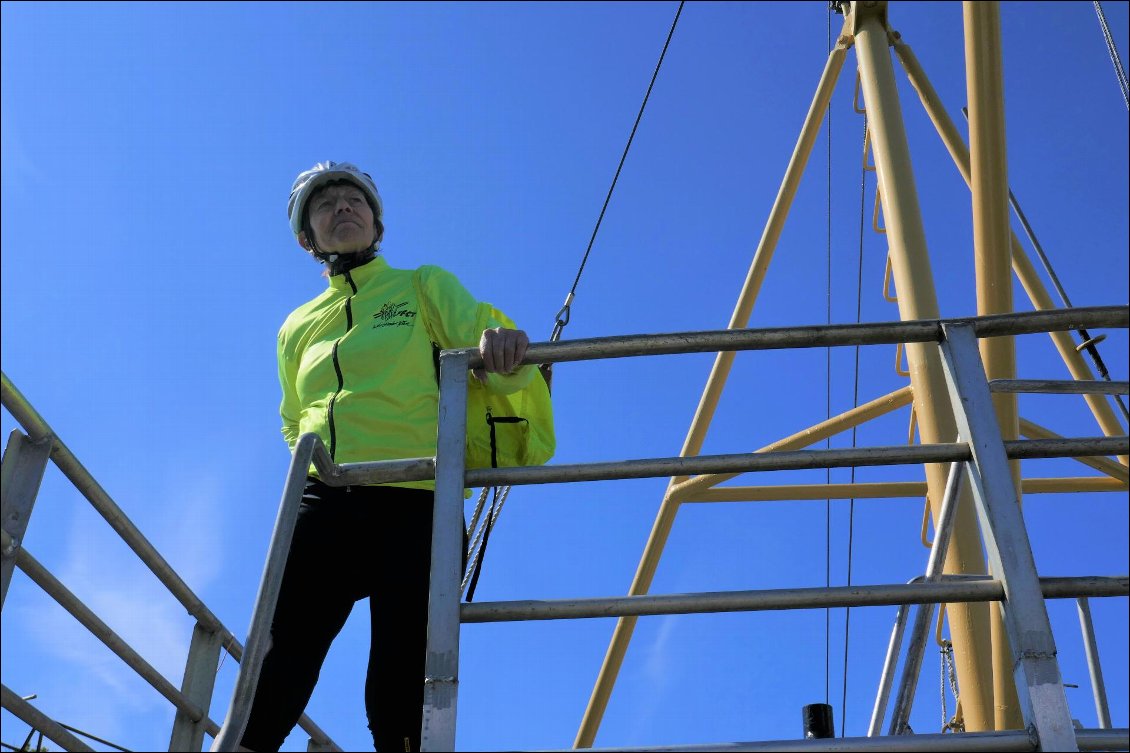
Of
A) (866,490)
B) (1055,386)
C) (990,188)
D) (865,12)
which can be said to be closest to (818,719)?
(1055,386)

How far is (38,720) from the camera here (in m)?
2.59

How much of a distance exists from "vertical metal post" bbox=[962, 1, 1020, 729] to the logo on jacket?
8.82ft

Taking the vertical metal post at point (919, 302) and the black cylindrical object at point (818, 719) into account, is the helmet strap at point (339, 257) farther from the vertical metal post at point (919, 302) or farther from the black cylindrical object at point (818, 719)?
the vertical metal post at point (919, 302)

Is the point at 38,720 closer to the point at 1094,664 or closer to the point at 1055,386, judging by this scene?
the point at 1055,386

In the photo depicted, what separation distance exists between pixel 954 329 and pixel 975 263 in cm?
293

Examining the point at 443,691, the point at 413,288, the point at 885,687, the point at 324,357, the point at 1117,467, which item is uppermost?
the point at 1117,467

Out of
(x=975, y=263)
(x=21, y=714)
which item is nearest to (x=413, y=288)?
(x=21, y=714)

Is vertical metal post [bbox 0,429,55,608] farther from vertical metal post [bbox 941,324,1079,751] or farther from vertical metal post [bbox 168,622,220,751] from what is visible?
vertical metal post [bbox 941,324,1079,751]

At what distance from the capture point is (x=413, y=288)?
130 inches

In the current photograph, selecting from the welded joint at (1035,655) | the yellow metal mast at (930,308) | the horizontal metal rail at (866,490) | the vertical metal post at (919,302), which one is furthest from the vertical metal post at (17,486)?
the horizontal metal rail at (866,490)

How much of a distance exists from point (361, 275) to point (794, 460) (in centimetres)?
170

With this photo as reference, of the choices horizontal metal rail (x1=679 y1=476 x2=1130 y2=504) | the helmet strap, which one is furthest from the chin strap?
horizontal metal rail (x1=679 y1=476 x2=1130 y2=504)

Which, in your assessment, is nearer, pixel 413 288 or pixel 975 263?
pixel 413 288

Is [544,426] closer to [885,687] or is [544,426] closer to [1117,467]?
[885,687]
